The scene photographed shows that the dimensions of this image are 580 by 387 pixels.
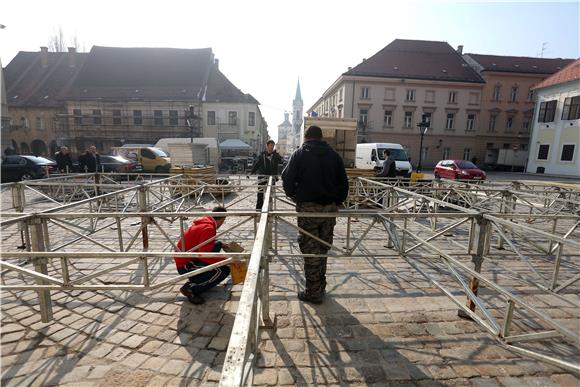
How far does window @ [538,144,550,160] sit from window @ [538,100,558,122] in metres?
2.64

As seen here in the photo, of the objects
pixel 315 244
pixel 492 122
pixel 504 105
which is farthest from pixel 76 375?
pixel 504 105

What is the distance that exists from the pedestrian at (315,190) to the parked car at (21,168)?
612 inches

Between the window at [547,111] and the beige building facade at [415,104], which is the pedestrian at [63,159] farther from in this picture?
the window at [547,111]

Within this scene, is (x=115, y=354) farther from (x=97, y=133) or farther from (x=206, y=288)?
(x=97, y=133)

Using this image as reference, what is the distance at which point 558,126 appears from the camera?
2841cm

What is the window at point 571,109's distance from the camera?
2667cm

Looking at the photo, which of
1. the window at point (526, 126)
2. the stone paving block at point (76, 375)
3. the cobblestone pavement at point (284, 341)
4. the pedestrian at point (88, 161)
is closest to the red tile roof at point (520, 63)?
the window at point (526, 126)

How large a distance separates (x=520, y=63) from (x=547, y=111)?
545 inches

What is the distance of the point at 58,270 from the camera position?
4863 millimetres

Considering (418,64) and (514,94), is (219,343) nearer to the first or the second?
(418,64)

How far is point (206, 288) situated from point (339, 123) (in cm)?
1030

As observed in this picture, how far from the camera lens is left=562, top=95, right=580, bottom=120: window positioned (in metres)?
26.7

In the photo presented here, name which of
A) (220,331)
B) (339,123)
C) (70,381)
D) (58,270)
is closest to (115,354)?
(70,381)

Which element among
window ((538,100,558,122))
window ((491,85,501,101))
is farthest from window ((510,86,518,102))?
window ((538,100,558,122))
